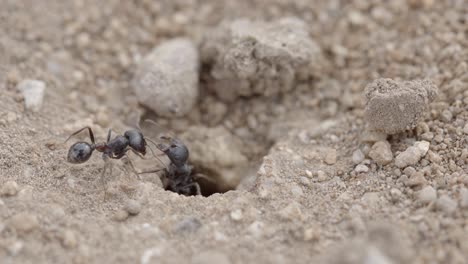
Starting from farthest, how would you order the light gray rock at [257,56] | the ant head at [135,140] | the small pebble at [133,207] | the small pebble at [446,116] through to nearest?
the light gray rock at [257,56] < the ant head at [135,140] < the small pebble at [446,116] < the small pebble at [133,207]

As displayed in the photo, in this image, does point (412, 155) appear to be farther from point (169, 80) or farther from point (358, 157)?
point (169, 80)

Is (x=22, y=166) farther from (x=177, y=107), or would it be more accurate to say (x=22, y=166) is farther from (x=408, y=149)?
(x=408, y=149)

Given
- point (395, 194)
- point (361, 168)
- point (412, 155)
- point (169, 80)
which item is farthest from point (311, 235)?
point (169, 80)

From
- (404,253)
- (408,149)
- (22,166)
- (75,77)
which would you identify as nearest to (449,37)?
(408,149)

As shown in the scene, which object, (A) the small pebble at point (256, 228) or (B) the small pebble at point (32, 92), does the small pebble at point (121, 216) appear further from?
(B) the small pebble at point (32, 92)

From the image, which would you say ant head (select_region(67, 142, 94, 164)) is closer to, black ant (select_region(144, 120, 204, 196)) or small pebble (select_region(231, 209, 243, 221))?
black ant (select_region(144, 120, 204, 196))

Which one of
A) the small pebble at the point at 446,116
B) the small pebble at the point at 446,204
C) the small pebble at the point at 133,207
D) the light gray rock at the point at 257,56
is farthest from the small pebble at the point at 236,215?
the small pebble at the point at 446,116

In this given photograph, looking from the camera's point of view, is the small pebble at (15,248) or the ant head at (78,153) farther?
the ant head at (78,153)
